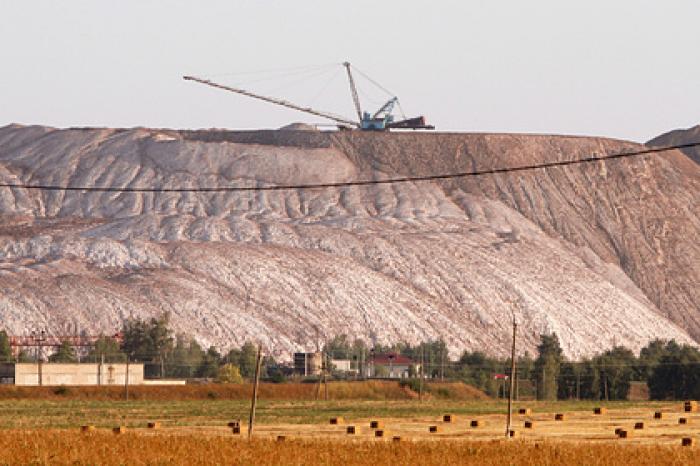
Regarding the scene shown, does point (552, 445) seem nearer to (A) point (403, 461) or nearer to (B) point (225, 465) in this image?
(A) point (403, 461)

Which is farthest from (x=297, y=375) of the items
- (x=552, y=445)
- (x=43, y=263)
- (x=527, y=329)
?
(x=552, y=445)

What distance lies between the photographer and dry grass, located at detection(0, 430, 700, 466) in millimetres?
38875

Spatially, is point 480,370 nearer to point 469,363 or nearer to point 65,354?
point 469,363

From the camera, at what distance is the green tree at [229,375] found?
450 feet

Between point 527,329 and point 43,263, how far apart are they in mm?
57932

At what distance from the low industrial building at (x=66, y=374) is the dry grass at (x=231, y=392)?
1875 cm

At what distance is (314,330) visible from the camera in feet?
588

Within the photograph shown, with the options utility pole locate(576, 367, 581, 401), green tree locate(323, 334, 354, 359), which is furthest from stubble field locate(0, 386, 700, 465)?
green tree locate(323, 334, 354, 359)

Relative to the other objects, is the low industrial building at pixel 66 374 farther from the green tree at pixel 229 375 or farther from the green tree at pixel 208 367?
the green tree at pixel 208 367

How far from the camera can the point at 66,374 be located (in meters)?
133

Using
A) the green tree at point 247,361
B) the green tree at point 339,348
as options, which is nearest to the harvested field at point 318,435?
the green tree at point 247,361

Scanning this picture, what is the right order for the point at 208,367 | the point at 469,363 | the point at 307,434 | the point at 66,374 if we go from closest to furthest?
the point at 307,434 → the point at 66,374 → the point at 208,367 → the point at 469,363

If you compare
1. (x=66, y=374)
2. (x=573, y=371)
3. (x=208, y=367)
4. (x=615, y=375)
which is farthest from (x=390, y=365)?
(x=66, y=374)

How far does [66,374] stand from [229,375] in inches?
542
